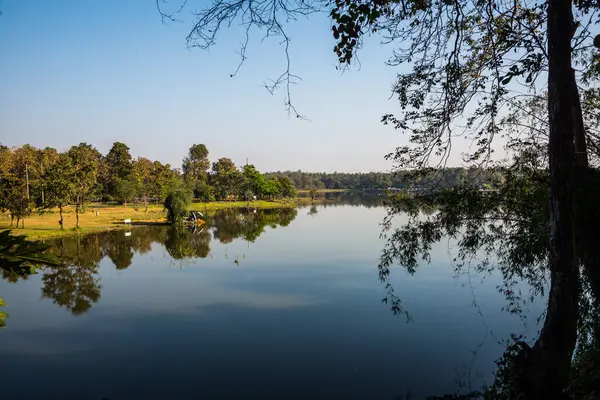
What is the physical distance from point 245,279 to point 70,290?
758cm

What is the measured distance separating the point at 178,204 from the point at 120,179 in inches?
917

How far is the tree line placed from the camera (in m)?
29.5

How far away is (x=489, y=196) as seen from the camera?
6.86m

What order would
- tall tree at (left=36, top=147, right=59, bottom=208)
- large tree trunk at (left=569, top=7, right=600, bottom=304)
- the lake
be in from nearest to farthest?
large tree trunk at (left=569, top=7, right=600, bottom=304), the lake, tall tree at (left=36, top=147, right=59, bottom=208)

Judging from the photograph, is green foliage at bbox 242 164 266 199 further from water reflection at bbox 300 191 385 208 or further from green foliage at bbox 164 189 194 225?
green foliage at bbox 164 189 194 225

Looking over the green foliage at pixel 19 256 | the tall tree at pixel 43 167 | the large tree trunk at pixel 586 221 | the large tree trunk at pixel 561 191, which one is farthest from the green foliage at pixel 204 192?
the green foliage at pixel 19 256

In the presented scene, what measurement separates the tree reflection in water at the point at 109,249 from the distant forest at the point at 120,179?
467cm

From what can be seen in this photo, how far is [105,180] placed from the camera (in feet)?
197

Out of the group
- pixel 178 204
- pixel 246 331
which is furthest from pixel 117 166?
pixel 246 331

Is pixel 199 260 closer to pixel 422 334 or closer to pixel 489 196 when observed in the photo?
pixel 422 334

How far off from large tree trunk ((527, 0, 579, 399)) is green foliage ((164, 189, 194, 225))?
126 ft

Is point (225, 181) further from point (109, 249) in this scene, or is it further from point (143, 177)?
point (109, 249)

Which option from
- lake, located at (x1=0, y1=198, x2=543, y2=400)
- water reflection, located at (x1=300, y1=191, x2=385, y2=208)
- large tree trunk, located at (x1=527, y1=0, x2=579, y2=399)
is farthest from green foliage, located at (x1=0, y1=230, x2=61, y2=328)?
water reflection, located at (x1=300, y1=191, x2=385, y2=208)

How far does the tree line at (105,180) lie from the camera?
29484mm
